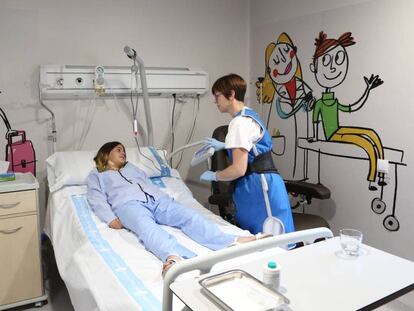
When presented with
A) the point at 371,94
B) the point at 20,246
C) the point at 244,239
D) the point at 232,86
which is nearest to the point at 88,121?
the point at 20,246

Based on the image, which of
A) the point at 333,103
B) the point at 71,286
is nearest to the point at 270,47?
the point at 333,103

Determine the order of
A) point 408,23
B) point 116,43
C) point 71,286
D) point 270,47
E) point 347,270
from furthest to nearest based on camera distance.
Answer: point 270,47, point 116,43, point 408,23, point 71,286, point 347,270

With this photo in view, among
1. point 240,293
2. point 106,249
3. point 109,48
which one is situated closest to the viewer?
point 240,293

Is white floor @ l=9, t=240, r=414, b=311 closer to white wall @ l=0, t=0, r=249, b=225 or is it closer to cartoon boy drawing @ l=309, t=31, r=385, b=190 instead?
white wall @ l=0, t=0, r=249, b=225

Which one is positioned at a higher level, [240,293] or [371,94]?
[371,94]

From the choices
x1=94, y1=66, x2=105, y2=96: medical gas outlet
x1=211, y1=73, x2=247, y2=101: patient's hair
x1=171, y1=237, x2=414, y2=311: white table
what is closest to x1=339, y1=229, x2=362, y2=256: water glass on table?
x1=171, y1=237, x2=414, y2=311: white table

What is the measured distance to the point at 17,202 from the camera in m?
2.22

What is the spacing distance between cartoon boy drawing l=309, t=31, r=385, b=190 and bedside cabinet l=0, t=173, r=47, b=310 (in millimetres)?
2043

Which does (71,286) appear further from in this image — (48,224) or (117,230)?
(48,224)

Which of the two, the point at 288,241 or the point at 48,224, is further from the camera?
the point at 48,224

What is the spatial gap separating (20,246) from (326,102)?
2.27m

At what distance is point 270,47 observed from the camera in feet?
10.8

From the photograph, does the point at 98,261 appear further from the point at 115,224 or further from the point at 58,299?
the point at 58,299

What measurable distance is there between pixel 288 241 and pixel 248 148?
0.76 meters
